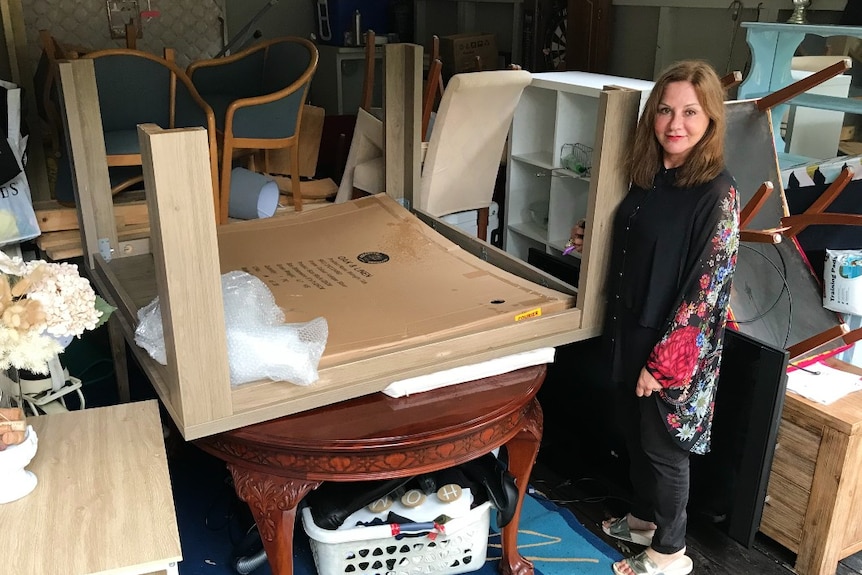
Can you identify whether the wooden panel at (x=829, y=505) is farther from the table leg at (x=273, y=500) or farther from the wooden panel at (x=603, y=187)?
the table leg at (x=273, y=500)

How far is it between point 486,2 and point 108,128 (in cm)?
285

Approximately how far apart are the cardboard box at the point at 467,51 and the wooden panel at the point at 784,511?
3.26 metres

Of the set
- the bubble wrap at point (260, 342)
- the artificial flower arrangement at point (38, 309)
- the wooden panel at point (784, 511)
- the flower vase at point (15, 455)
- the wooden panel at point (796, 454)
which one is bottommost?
the wooden panel at point (784, 511)

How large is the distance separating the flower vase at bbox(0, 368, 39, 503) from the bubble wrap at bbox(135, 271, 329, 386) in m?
0.28

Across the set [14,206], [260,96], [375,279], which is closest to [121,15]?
[260,96]

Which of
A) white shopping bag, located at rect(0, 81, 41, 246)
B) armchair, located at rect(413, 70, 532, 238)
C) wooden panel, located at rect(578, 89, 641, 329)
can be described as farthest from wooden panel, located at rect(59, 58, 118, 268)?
wooden panel, located at rect(578, 89, 641, 329)

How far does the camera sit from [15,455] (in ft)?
3.96

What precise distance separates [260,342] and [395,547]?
0.58 meters

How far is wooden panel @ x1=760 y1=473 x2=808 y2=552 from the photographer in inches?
74.4

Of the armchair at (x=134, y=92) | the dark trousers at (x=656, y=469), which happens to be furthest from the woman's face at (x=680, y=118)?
the armchair at (x=134, y=92)

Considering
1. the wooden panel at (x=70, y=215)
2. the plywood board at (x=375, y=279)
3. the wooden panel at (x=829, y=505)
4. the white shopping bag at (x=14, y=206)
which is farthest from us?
the wooden panel at (x=70, y=215)

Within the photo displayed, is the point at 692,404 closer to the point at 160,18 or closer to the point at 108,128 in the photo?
the point at 108,128

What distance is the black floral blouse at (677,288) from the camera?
5.15ft

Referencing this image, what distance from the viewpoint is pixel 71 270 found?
125 cm
